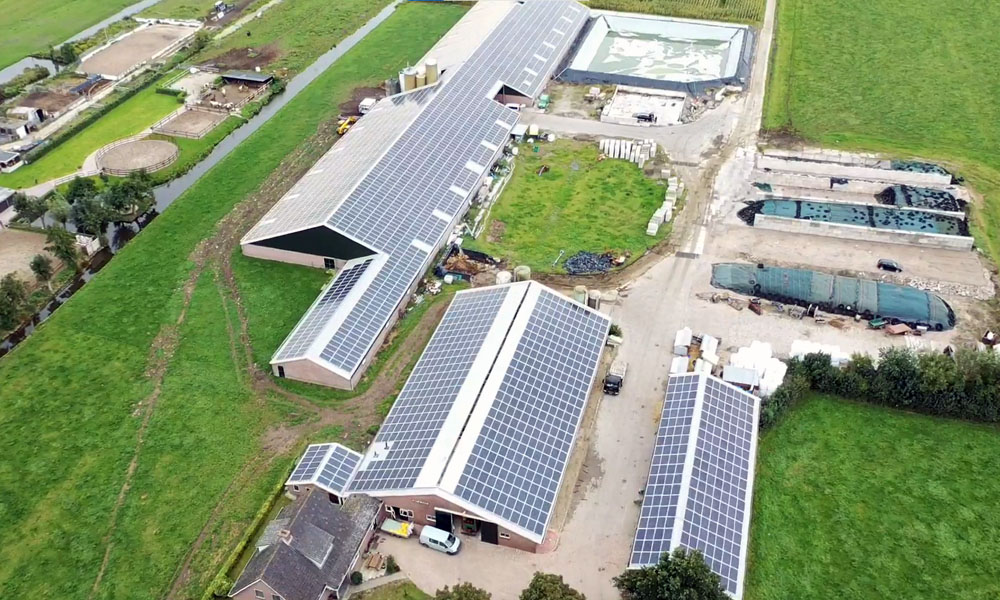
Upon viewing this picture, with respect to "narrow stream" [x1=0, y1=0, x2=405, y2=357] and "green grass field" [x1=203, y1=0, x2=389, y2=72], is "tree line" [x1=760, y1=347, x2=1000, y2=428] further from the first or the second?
"green grass field" [x1=203, y1=0, x2=389, y2=72]

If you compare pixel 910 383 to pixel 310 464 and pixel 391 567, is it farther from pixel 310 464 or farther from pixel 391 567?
pixel 310 464

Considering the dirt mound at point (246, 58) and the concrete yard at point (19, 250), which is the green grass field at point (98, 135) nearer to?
the concrete yard at point (19, 250)

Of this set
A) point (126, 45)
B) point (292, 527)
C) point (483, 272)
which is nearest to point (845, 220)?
point (483, 272)

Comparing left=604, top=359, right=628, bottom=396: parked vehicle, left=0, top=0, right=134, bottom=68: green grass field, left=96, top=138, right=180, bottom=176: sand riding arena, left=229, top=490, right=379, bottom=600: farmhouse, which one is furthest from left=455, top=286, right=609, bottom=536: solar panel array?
left=0, top=0, right=134, bottom=68: green grass field

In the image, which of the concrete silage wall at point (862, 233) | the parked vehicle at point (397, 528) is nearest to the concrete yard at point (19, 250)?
the parked vehicle at point (397, 528)

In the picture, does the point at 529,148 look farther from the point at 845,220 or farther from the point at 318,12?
the point at 318,12

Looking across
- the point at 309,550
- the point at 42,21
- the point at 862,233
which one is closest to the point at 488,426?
the point at 309,550
